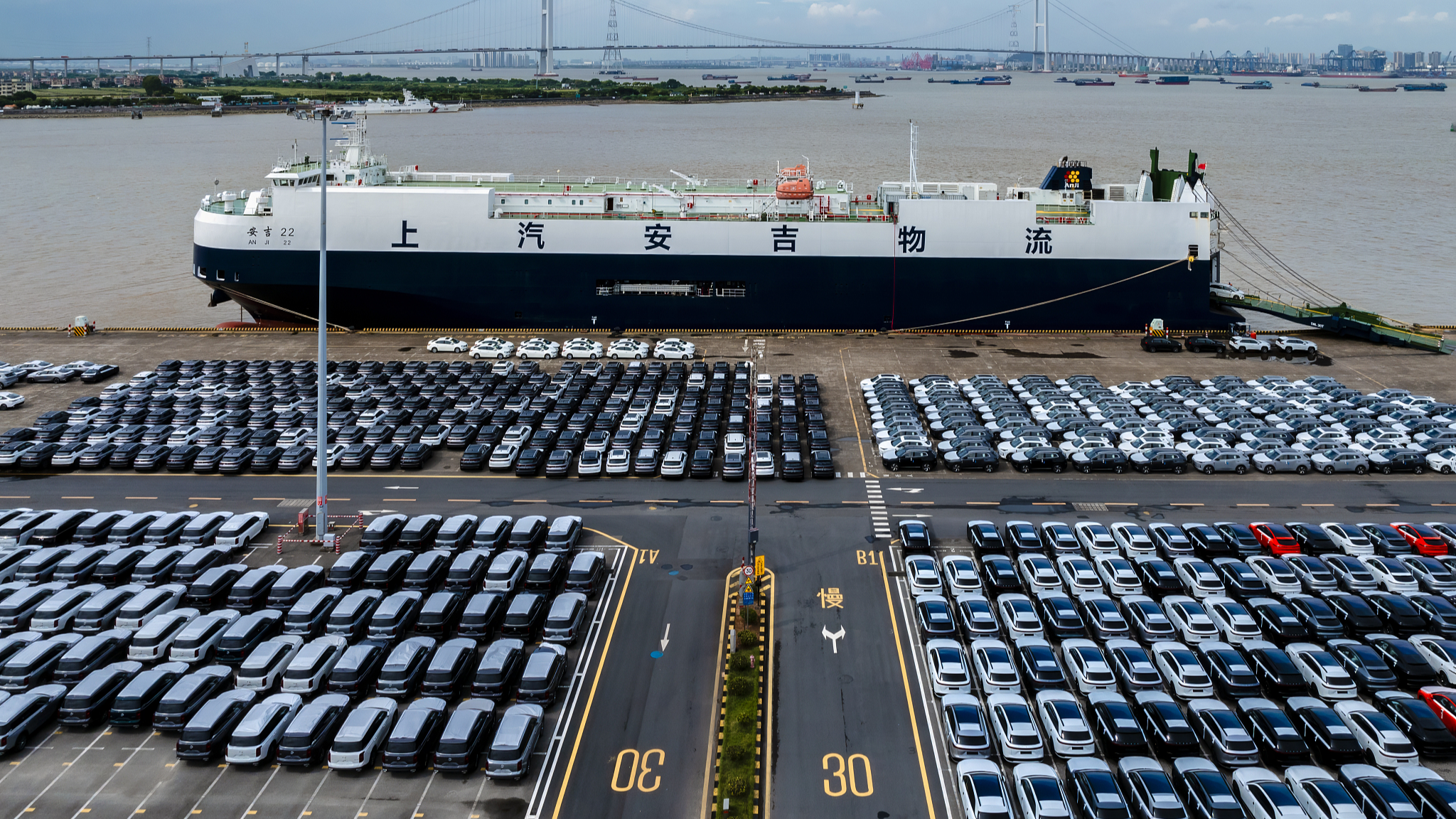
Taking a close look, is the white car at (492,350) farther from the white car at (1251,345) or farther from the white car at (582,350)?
the white car at (1251,345)

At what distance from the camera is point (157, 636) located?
23.4m

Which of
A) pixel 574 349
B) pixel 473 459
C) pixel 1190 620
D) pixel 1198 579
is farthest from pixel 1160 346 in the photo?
pixel 473 459

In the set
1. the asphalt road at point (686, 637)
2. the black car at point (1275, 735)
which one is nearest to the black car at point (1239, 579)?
the asphalt road at point (686, 637)

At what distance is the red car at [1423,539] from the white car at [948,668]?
15.3 metres

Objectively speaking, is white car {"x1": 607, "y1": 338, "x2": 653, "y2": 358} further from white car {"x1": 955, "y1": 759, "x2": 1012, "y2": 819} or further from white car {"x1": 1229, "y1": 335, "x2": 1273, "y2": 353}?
white car {"x1": 955, "y1": 759, "x2": 1012, "y2": 819}

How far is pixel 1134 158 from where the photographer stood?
138 meters

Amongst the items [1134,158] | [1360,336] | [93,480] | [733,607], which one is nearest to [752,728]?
[733,607]

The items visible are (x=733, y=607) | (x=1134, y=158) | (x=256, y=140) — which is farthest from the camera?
(x=256, y=140)

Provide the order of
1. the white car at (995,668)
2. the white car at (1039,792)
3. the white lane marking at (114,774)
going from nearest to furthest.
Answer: the white car at (1039,792) → the white lane marking at (114,774) → the white car at (995,668)

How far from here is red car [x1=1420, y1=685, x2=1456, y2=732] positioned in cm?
2073

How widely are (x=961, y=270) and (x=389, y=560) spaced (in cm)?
3769

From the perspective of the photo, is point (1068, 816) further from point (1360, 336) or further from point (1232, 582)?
point (1360, 336)

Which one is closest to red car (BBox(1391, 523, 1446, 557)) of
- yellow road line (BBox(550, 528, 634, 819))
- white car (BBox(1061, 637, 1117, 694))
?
white car (BBox(1061, 637, 1117, 694))

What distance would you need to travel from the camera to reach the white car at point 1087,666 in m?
22.0
